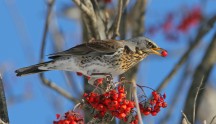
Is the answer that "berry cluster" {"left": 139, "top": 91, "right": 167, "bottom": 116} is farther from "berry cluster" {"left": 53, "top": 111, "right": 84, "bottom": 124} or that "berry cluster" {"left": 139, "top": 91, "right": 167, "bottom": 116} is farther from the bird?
the bird

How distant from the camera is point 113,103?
11.7ft

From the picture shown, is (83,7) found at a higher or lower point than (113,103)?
higher

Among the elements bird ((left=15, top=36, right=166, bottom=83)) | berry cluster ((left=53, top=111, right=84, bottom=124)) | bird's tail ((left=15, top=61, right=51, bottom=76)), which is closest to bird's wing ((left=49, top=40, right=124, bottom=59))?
bird ((left=15, top=36, right=166, bottom=83))

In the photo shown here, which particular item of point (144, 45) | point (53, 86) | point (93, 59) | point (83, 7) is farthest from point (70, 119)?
point (53, 86)

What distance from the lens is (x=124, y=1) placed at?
510 cm

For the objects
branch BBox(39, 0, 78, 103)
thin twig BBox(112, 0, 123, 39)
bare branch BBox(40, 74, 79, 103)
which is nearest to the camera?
thin twig BBox(112, 0, 123, 39)

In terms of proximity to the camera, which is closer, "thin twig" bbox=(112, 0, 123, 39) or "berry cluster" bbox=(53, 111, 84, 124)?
"berry cluster" bbox=(53, 111, 84, 124)

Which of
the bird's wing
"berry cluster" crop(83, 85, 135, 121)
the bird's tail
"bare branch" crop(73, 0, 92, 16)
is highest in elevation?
"bare branch" crop(73, 0, 92, 16)

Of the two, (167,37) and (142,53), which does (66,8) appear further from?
(142,53)

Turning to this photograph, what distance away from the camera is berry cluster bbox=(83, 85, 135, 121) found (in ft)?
11.7

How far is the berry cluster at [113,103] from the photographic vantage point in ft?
11.7

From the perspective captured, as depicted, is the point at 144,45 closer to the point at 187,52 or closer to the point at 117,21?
the point at 117,21

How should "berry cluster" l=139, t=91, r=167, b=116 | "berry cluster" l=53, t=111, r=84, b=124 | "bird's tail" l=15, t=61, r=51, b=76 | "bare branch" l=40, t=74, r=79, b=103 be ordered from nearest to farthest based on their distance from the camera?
1. "berry cluster" l=53, t=111, r=84, b=124
2. "berry cluster" l=139, t=91, r=167, b=116
3. "bird's tail" l=15, t=61, r=51, b=76
4. "bare branch" l=40, t=74, r=79, b=103

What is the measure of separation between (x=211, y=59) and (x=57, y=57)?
168 centimetres
